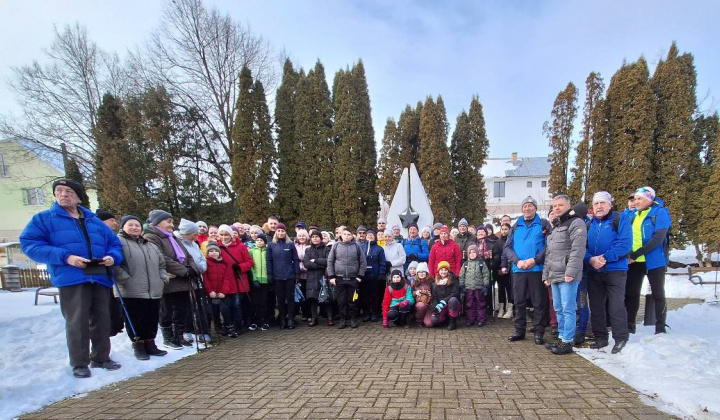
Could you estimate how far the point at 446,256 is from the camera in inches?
268

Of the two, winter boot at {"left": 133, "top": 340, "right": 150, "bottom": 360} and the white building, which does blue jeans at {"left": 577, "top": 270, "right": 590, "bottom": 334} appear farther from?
the white building

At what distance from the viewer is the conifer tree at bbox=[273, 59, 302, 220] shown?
17000 mm

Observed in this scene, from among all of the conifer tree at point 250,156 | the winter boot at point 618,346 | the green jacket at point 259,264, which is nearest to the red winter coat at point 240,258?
the green jacket at point 259,264

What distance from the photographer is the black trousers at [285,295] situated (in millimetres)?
6418

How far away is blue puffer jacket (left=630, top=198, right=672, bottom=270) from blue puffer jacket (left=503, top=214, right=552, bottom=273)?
3.49 feet

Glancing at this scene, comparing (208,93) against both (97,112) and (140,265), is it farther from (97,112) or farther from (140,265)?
(140,265)

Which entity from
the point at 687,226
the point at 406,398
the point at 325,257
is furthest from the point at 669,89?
the point at 406,398

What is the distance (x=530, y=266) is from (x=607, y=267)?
34.0 inches

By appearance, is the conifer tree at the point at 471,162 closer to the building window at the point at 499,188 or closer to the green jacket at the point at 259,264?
the green jacket at the point at 259,264

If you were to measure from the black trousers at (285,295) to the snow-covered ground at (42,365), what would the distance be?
1801 mm

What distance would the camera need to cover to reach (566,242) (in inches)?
172

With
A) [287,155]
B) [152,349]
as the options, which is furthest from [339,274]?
[287,155]

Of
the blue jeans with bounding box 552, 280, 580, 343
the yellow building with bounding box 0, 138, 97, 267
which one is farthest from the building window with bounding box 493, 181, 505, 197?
the yellow building with bounding box 0, 138, 97, 267

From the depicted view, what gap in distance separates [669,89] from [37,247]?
2008cm
